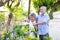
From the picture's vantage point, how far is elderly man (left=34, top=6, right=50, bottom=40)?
1.61 metres

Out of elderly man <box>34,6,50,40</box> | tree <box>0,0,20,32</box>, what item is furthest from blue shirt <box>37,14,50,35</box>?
tree <box>0,0,20,32</box>

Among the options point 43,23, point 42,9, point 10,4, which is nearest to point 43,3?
point 42,9

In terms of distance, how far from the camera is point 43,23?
1.61m

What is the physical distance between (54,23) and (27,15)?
0.90ft

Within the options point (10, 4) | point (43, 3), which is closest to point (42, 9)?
point (43, 3)

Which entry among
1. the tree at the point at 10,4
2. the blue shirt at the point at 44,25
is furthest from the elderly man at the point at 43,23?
the tree at the point at 10,4

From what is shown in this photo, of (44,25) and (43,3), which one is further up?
(43,3)

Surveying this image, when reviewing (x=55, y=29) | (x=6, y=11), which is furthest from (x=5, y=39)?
(x=55, y=29)

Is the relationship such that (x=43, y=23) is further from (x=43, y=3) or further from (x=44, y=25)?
(x=43, y=3)

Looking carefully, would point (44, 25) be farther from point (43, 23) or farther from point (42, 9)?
point (42, 9)

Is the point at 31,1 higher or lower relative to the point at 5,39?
higher

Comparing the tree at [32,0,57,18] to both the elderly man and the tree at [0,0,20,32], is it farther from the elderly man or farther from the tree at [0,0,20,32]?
the tree at [0,0,20,32]

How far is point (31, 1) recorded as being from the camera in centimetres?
163

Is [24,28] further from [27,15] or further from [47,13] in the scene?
[47,13]
